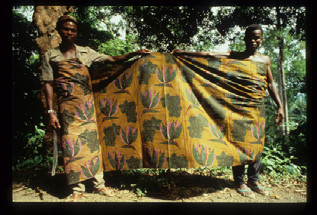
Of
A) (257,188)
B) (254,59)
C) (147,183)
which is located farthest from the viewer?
(147,183)

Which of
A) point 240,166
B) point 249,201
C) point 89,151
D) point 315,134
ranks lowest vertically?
point 249,201

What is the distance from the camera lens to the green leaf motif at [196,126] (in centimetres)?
234

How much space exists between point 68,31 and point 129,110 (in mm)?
1212

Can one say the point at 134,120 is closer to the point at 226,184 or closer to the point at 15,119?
the point at 226,184

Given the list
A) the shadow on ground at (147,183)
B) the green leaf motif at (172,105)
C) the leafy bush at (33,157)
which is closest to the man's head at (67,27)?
the green leaf motif at (172,105)

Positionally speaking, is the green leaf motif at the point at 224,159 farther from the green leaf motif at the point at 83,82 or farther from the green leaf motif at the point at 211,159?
the green leaf motif at the point at 83,82

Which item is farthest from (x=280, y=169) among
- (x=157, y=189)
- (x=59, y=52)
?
(x=59, y=52)

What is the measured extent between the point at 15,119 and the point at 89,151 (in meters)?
2.20

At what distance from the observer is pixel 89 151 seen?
2340mm

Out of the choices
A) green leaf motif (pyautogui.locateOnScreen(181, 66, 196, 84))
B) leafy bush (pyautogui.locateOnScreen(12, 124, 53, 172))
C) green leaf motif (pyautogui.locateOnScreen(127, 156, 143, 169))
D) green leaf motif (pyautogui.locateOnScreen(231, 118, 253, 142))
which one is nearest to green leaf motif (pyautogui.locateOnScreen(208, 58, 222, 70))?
green leaf motif (pyautogui.locateOnScreen(181, 66, 196, 84))

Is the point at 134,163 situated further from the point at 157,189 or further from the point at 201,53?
the point at 201,53

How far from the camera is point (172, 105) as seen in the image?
235 cm

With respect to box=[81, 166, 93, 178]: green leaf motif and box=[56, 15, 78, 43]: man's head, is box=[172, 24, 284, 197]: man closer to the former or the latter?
box=[56, 15, 78, 43]: man's head

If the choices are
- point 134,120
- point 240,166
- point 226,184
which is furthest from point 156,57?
point 226,184
